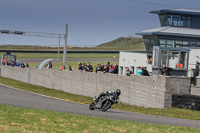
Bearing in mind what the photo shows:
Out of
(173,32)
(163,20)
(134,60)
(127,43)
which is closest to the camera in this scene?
(173,32)

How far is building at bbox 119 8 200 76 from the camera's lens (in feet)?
162

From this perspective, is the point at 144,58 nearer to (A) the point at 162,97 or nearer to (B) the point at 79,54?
(A) the point at 162,97

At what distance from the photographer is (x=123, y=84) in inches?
1075

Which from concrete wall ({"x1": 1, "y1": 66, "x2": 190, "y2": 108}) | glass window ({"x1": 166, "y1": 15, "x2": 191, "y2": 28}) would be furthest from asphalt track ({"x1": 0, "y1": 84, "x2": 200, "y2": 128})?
glass window ({"x1": 166, "y1": 15, "x2": 191, "y2": 28})

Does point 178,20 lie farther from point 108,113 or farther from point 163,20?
point 108,113

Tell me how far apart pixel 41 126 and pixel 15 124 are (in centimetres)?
71

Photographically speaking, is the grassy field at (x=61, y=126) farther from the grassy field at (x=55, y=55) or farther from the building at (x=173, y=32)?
the grassy field at (x=55, y=55)

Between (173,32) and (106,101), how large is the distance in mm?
33250

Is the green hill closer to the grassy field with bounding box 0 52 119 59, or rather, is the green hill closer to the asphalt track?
the grassy field with bounding box 0 52 119 59

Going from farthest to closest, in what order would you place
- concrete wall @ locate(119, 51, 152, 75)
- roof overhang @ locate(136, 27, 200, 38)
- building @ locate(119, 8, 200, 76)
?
concrete wall @ locate(119, 51, 152, 75) → building @ locate(119, 8, 200, 76) → roof overhang @ locate(136, 27, 200, 38)

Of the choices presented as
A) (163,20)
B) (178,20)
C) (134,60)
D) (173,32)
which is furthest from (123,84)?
(163,20)

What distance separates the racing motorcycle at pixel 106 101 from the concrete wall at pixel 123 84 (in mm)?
5004

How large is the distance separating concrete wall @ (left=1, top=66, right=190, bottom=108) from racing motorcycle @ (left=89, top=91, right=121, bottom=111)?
5.00m

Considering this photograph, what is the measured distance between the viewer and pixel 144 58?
167 ft
